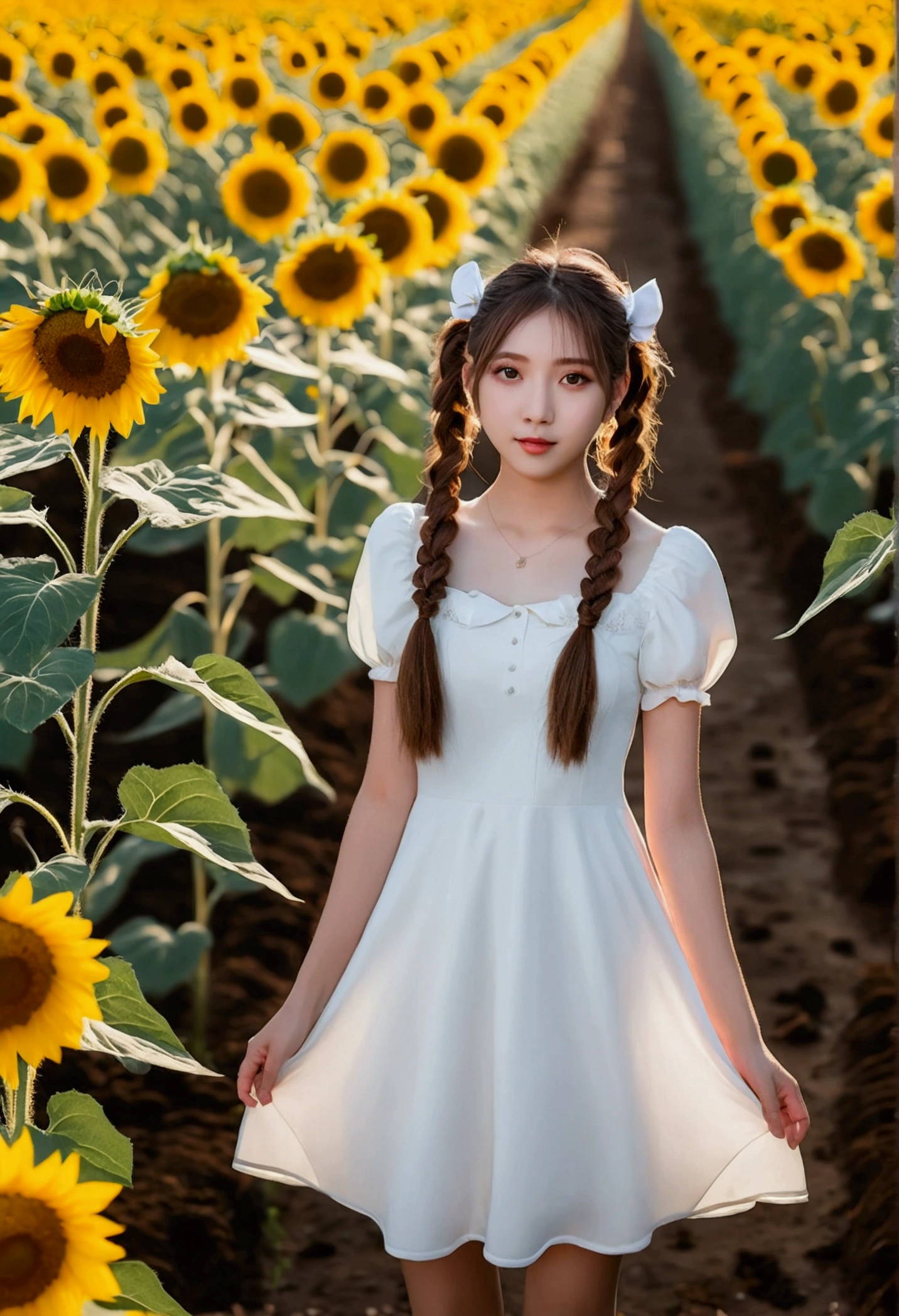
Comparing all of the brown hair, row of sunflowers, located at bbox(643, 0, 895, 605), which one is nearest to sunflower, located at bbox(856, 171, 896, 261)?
row of sunflowers, located at bbox(643, 0, 895, 605)

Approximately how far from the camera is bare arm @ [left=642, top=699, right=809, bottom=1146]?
1837 mm

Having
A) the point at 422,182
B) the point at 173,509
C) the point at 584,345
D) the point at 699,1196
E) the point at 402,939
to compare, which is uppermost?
the point at 422,182

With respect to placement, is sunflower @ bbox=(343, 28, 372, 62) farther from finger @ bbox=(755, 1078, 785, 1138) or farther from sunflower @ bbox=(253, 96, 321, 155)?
finger @ bbox=(755, 1078, 785, 1138)

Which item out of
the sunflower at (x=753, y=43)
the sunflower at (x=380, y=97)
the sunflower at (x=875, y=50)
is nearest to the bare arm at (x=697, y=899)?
the sunflower at (x=380, y=97)

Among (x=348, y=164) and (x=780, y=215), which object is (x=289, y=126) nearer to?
(x=348, y=164)

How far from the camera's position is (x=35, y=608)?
180cm

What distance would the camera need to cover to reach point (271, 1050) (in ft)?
6.24

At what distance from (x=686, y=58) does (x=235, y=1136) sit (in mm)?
13511

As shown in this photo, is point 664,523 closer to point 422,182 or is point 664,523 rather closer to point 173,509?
point 422,182

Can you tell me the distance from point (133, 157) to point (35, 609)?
4209mm

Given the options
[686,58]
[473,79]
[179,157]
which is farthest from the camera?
[686,58]

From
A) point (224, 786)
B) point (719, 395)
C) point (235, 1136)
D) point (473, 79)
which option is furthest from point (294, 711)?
point (473, 79)

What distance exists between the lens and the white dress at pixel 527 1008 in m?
1.82

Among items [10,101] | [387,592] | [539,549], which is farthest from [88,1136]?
[10,101]
